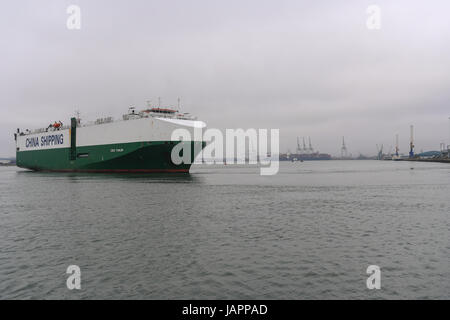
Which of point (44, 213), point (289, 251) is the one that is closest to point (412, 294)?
point (289, 251)

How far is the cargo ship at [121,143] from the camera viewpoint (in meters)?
61.2

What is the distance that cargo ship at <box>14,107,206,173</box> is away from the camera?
61.2 meters

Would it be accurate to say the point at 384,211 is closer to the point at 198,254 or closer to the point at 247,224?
the point at 247,224

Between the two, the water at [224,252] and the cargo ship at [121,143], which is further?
the cargo ship at [121,143]

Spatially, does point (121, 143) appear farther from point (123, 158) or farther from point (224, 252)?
point (224, 252)

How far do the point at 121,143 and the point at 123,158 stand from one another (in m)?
3.17

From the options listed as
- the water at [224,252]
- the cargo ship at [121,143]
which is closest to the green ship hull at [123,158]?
the cargo ship at [121,143]

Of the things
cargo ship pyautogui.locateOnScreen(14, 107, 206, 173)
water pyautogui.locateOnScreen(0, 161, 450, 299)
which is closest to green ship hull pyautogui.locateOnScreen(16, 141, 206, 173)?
cargo ship pyautogui.locateOnScreen(14, 107, 206, 173)

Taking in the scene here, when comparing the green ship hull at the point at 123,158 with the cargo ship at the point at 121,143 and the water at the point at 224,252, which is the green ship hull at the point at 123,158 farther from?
the water at the point at 224,252

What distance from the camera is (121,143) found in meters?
64.5

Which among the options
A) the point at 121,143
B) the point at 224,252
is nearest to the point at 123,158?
the point at 121,143

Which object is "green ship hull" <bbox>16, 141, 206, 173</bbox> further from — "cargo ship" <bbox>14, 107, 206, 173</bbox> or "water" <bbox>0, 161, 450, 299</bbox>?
"water" <bbox>0, 161, 450, 299</bbox>

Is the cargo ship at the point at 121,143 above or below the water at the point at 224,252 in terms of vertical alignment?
above
